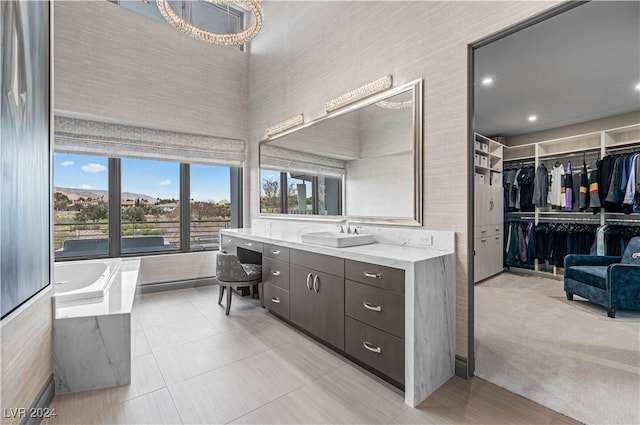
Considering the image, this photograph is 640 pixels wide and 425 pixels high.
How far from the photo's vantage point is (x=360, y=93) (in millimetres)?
2875

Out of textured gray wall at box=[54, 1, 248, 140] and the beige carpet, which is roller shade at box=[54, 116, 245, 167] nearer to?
textured gray wall at box=[54, 1, 248, 140]

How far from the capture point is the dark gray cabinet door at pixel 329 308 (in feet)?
7.50

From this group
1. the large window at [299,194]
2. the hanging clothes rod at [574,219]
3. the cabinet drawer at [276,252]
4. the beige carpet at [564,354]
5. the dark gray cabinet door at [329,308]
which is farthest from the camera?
the hanging clothes rod at [574,219]

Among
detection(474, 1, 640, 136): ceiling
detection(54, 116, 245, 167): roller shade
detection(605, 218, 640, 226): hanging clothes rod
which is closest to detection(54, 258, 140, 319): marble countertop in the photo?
detection(54, 116, 245, 167): roller shade

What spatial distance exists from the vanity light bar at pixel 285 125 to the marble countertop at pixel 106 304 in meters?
2.55

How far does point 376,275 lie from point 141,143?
396cm

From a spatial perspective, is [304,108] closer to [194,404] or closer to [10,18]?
[10,18]

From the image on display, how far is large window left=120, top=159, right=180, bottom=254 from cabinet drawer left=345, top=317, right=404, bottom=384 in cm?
347

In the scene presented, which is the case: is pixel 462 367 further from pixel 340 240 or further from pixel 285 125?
pixel 285 125

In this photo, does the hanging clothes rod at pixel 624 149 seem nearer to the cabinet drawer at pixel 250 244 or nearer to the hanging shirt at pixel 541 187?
the hanging shirt at pixel 541 187

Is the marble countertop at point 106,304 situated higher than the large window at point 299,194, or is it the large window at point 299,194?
the large window at point 299,194

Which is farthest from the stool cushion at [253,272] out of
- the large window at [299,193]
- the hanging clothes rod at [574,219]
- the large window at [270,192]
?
the hanging clothes rod at [574,219]

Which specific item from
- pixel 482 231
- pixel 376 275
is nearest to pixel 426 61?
pixel 376 275

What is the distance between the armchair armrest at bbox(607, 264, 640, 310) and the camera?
309 centimetres
